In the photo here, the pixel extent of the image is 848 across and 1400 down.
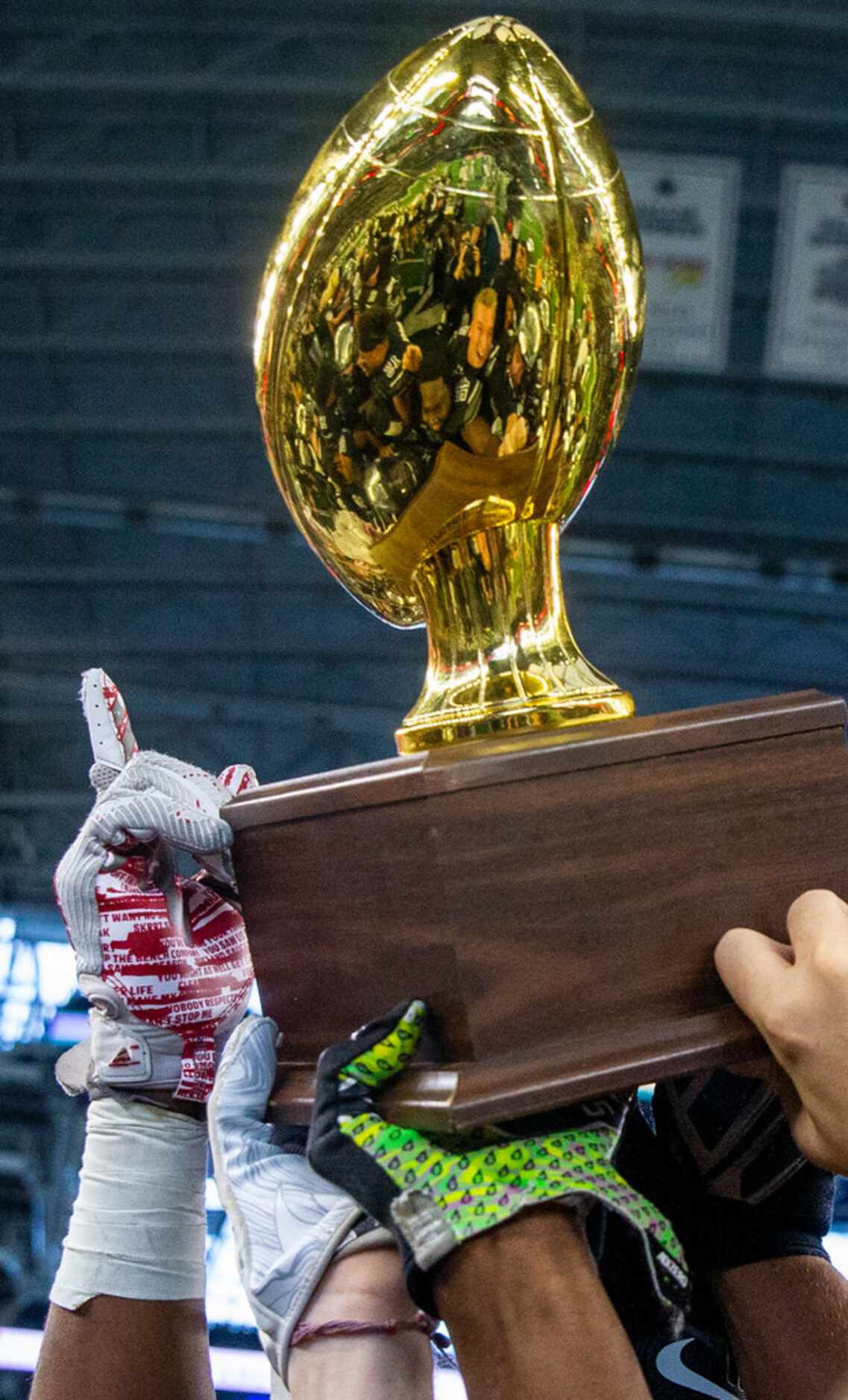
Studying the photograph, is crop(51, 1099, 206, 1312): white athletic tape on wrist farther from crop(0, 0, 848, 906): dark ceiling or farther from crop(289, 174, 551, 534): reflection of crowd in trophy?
crop(0, 0, 848, 906): dark ceiling

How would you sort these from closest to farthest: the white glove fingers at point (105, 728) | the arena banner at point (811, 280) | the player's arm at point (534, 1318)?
the player's arm at point (534, 1318) < the white glove fingers at point (105, 728) < the arena banner at point (811, 280)

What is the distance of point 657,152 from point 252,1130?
4892mm

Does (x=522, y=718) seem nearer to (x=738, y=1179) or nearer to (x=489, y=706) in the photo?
(x=489, y=706)

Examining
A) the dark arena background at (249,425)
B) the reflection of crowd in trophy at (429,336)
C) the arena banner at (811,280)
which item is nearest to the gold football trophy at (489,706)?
the reflection of crowd in trophy at (429,336)

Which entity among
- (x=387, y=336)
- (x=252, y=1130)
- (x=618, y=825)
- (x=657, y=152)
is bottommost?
(x=252, y=1130)

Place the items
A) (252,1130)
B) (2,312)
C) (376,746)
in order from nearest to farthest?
(252,1130) → (2,312) → (376,746)

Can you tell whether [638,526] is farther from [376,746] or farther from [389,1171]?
[389,1171]

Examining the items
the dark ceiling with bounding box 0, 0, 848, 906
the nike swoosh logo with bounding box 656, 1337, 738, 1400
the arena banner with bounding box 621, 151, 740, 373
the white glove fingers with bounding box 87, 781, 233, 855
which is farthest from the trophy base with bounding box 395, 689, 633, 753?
the dark ceiling with bounding box 0, 0, 848, 906

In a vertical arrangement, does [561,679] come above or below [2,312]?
below

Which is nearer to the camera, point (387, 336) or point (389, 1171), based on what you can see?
point (389, 1171)

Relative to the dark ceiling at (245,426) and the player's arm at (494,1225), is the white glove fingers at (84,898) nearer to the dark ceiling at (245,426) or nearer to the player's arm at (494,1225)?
the player's arm at (494,1225)

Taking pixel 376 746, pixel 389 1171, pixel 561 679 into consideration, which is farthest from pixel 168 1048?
pixel 376 746

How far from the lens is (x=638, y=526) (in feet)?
21.4

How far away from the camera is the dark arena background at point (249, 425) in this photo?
501 cm
